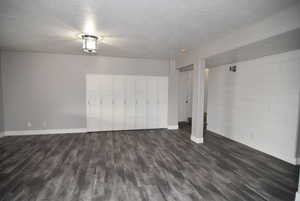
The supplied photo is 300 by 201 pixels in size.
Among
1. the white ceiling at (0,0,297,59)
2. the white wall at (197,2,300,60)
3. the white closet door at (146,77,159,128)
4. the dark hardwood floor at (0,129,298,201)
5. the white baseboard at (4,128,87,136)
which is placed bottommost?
the dark hardwood floor at (0,129,298,201)

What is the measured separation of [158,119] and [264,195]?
385 centimetres

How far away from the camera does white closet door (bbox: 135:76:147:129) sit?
5406mm

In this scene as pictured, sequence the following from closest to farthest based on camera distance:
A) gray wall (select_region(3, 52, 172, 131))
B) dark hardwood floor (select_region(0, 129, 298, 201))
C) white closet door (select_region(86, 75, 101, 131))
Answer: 1. dark hardwood floor (select_region(0, 129, 298, 201))
2. gray wall (select_region(3, 52, 172, 131))
3. white closet door (select_region(86, 75, 101, 131))

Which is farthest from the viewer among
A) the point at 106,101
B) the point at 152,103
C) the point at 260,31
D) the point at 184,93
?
the point at 184,93

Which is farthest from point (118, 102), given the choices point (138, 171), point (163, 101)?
point (138, 171)

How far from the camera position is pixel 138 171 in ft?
8.80

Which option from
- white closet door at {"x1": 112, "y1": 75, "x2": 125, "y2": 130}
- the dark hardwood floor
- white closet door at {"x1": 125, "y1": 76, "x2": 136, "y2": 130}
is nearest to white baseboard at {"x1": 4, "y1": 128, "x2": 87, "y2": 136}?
the dark hardwood floor

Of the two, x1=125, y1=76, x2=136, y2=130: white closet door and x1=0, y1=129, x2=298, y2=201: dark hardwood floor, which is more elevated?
x1=125, y1=76, x2=136, y2=130: white closet door

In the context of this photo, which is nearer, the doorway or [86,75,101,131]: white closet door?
[86,75,101,131]: white closet door

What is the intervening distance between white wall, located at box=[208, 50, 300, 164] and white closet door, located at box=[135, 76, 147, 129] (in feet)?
8.57

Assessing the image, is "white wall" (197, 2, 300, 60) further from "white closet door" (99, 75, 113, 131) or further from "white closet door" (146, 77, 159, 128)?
"white closet door" (99, 75, 113, 131)

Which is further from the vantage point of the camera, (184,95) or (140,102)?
(184,95)

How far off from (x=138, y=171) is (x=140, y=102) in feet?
9.90

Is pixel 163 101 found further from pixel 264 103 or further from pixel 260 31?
pixel 260 31
